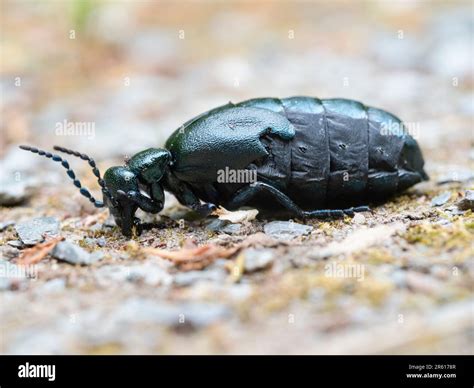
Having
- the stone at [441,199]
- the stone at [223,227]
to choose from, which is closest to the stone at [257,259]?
the stone at [223,227]

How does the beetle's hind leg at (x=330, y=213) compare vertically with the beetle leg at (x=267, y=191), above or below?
below

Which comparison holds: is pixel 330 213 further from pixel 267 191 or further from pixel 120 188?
pixel 120 188

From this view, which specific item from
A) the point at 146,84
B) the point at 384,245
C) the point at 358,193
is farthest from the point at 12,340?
the point at 146,84

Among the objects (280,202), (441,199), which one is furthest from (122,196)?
(441,199)

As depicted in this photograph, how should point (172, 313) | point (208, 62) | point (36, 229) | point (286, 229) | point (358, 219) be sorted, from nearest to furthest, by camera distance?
1. point (172, 313)
2. point (286, 229)
3. point (358, 219)
4. point (36, 229)
5. point (208, 62)

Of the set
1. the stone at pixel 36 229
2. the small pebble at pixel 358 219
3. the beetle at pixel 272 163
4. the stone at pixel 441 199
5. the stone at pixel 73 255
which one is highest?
the beetle at pixel 272 163

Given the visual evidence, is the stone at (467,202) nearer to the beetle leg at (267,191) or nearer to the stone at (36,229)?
the beetle leg at (267,191)

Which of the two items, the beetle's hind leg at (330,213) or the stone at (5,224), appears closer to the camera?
the beetle's hind leg at (330,213)

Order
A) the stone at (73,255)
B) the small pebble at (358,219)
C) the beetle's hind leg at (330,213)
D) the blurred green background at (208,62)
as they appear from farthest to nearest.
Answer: the blurred green background at (208,62) < the beetle's hind leg at (330,213) < the small pebble at (358,219) < the stone at (73,255)
